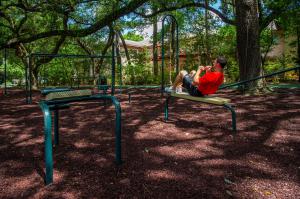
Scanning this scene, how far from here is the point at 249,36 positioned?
8719 mm

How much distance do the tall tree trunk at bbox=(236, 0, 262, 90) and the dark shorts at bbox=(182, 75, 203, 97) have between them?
4.46 metres

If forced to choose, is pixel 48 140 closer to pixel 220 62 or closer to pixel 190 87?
pixel 190 87

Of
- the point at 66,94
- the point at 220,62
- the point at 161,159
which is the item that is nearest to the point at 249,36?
the point at 220,62

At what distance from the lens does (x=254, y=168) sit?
Result: 2.90 m

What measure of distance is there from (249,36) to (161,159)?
22.2 feet

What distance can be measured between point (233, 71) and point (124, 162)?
54.9 ft

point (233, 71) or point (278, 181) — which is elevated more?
point (233, 71)

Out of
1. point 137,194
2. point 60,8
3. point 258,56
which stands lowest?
point 137,194

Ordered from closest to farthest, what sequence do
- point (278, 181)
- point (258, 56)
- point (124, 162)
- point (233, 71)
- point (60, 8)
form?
point (278, 181)
point (124, 162)
point (258, 56)
point (60, 8)
point (233, 71)

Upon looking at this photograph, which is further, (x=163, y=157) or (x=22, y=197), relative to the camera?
(x=163, y=157)

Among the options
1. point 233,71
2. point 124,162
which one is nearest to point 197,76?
point 124,162

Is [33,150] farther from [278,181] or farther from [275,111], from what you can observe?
[275,111]

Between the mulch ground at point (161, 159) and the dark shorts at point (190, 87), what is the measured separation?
1.85 feet

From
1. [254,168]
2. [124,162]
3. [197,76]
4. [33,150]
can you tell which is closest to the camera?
[254,168]
